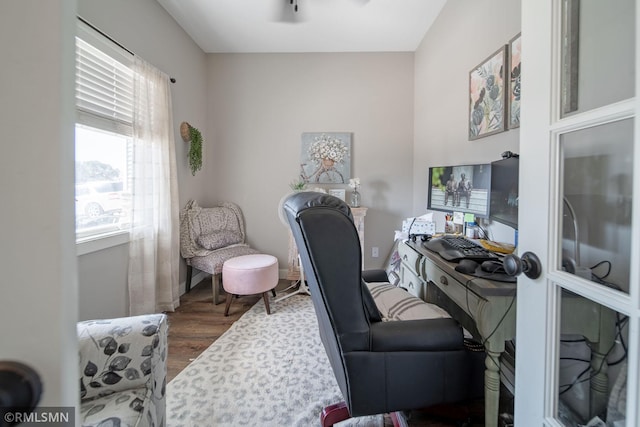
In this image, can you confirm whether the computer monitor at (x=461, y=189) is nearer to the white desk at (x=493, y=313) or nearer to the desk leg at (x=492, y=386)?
the white desk at (x=493, y=313)

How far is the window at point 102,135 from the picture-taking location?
1675 mm

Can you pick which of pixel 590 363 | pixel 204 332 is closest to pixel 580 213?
pixel 590 363

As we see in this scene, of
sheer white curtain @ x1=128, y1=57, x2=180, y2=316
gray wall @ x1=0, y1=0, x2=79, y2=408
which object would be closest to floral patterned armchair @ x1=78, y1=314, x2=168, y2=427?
gray wall @ x1=0, y1=0, x2=79, y2=408

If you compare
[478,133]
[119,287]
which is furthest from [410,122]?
[119,287]

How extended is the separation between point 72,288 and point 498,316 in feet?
3.99

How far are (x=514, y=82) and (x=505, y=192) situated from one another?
2.25ft

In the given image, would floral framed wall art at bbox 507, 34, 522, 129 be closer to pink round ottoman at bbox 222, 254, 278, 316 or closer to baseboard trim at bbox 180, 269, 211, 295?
pink round ottoman at bbox 222, 254, 278, 316

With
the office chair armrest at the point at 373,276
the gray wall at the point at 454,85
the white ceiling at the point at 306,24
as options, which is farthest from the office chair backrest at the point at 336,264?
the white ceiling at the point at 306,24

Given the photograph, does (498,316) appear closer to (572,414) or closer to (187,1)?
(572,414)

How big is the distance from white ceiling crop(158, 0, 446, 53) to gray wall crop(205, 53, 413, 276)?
16 centimetres

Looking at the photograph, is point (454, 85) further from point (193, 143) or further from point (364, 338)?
point (193, 143)

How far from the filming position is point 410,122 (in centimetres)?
321

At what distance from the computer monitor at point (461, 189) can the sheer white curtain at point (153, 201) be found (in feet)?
7.60

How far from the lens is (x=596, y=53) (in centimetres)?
56
